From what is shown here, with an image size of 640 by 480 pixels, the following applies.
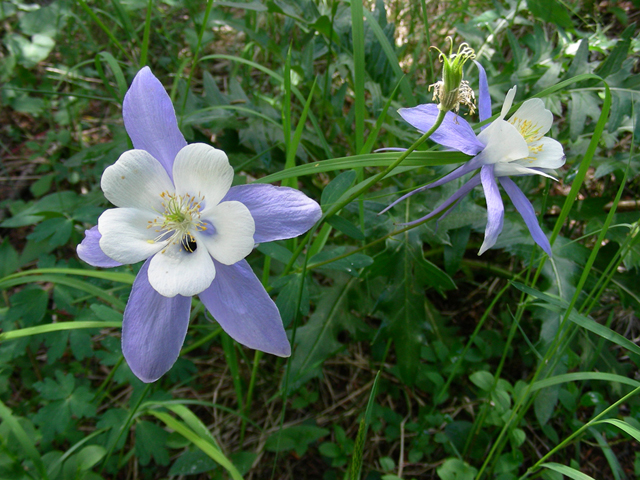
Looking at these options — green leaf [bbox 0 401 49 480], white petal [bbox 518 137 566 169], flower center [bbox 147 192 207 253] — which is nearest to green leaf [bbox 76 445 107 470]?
green leaf [bbox 0 401 49 480]

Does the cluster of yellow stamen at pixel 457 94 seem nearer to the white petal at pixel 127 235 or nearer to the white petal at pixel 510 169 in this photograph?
the white petal at pixel 510 169

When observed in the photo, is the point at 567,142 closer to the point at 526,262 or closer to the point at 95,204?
the point at 526,262

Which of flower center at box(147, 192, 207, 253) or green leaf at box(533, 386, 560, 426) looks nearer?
flower center at box(147, 192, 207, 253)

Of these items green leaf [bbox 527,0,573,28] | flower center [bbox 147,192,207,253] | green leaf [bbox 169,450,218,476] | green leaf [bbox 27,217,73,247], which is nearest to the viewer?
flower center [bbox 147,192,207,253]

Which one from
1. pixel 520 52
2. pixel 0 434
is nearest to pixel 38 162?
pixel 0 434

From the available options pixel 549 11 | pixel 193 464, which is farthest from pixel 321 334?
pixel 549 11

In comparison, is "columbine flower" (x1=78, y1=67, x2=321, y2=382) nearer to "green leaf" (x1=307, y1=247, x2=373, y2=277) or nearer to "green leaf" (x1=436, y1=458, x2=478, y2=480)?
"green leaf" (x1=307, y1=247, x2=373, y2=277)

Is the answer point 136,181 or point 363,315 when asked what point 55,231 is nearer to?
point 136,181
